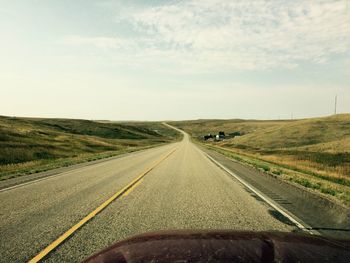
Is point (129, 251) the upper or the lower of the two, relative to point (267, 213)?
upper

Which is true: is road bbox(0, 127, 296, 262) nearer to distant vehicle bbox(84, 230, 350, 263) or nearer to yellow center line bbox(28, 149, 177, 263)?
yellow center line bbox(28, 149, 177, 263)

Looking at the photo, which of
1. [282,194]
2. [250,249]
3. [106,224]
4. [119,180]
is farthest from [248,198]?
[250,249]

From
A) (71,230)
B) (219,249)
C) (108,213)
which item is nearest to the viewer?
(219,249)

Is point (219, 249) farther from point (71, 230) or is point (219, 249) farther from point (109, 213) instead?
point (109, 213)

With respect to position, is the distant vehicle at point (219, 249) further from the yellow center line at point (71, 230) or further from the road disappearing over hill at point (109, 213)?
the yellow center line at point (71, 230)

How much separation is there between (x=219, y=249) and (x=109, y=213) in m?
5.41

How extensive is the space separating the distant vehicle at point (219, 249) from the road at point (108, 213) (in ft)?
7.29

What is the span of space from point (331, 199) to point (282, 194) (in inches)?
60.6

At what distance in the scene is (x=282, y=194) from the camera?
11555mm

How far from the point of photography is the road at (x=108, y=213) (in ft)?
19.0

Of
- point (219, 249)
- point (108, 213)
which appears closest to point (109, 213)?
point (108, 213)

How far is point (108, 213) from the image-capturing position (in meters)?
8.05

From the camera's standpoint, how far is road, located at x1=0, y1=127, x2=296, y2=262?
5.79 m

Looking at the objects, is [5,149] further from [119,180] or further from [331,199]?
[331,199]
